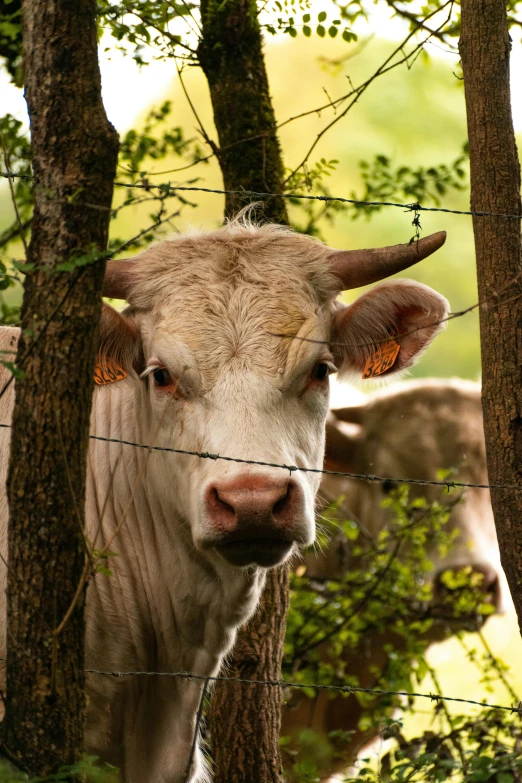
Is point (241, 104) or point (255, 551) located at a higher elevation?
point (241, 104)

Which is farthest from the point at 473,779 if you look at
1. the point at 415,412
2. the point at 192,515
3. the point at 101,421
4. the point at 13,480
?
the point at 415,412

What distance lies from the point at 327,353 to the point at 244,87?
188 centimetres

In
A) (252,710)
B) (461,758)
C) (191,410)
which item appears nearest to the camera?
(191,410)

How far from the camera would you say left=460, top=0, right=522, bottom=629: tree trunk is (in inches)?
128

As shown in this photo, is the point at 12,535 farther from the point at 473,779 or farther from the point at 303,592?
the point at 303,592

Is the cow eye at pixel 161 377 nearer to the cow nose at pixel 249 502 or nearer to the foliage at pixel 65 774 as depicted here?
the cow nose at pixel 249 502

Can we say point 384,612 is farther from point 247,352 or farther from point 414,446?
point 247,352

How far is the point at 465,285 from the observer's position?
4047 cm

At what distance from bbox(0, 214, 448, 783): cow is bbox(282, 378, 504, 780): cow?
3.55 meters

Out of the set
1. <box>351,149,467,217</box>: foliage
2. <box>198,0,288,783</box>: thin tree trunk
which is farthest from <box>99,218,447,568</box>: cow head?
<box>351,149,467,217</box>: foliage

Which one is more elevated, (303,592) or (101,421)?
(101,421)

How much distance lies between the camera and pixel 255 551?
3.04 metres

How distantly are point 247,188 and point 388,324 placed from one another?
4.24 ft

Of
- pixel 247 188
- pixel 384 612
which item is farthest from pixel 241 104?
pixel 384 612
